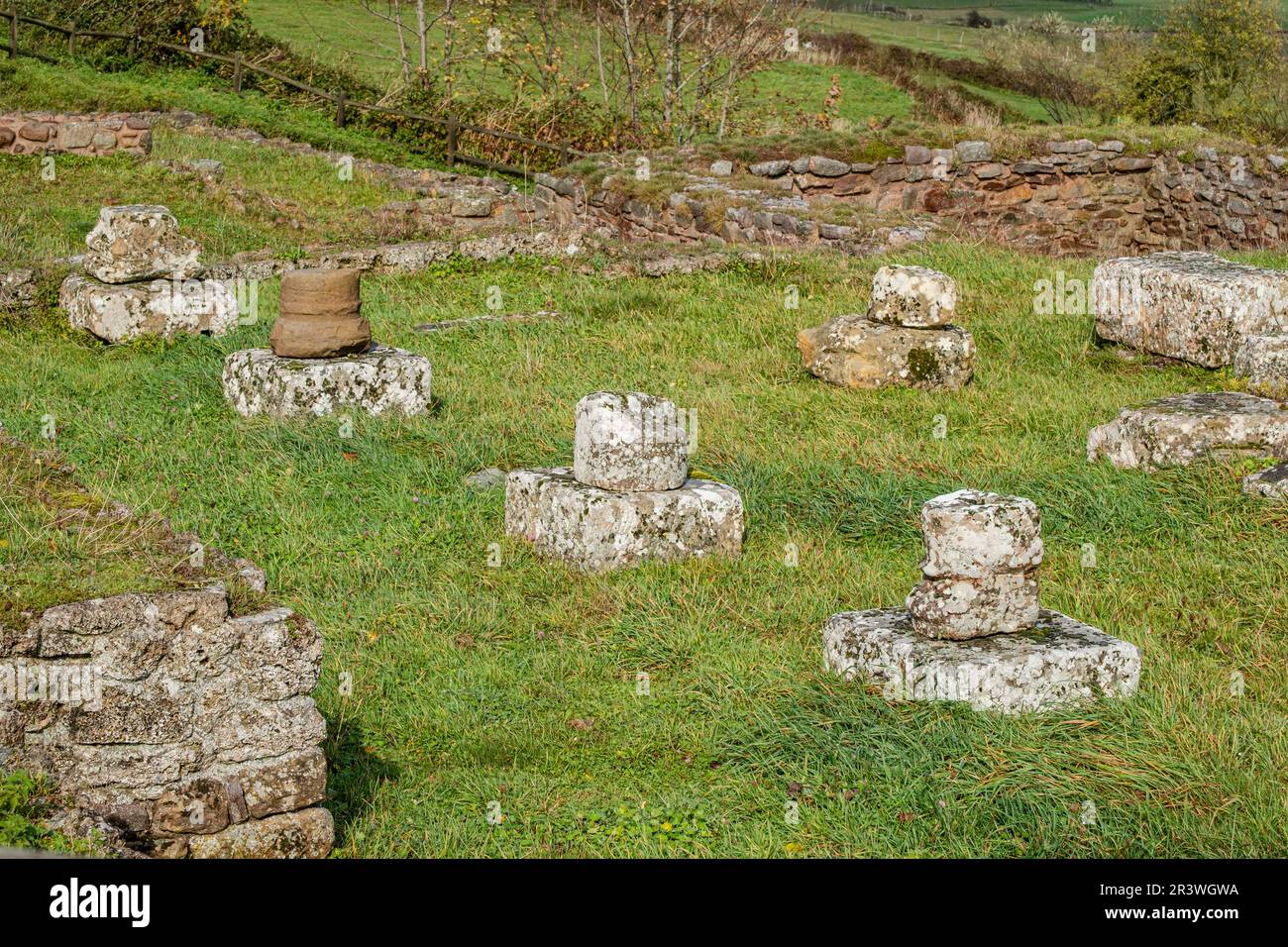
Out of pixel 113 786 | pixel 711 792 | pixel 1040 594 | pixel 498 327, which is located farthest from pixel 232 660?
pixel 498 327

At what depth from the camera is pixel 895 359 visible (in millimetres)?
11297

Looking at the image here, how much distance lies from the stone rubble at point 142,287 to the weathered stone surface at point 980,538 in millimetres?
8162

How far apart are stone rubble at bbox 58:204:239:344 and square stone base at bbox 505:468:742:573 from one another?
5635 mm

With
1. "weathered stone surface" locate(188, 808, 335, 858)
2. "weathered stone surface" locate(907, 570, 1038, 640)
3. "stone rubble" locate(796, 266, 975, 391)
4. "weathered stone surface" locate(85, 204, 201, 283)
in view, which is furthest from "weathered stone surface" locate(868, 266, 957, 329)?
"weathered stone surface" locate(188, 808, 335, 858)

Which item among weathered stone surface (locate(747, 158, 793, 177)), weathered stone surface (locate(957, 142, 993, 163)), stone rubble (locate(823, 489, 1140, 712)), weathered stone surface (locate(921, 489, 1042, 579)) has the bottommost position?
stone rubble (locate(823, 489, 1140, 712))

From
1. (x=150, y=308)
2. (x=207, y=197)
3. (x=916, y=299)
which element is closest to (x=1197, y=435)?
(x=916, y=299)

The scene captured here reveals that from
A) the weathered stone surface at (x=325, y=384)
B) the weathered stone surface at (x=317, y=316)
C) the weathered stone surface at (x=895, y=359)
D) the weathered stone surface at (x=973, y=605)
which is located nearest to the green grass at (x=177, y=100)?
the weathered stone surface at (x=317, y=316)

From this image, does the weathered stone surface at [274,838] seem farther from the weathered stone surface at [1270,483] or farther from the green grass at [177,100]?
the green grass at [177,100]

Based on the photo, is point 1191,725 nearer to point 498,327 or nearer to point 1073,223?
point 498,327

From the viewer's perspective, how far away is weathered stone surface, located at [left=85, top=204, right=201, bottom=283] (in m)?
12.4

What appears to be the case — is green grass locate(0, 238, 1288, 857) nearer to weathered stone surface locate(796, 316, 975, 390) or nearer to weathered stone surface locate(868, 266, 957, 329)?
weathered stone surface locate(796, 316, 975, 390)

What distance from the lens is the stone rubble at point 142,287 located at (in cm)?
1222

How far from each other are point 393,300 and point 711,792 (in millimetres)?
9463

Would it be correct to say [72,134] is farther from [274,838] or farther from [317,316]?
[274,838]
